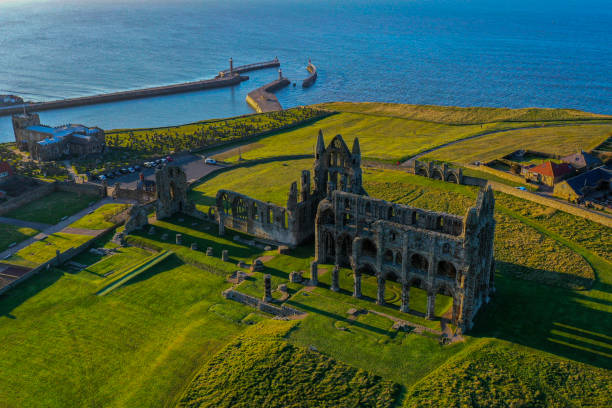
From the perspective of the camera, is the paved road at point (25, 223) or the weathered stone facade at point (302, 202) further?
the paved road at point (25, 223)

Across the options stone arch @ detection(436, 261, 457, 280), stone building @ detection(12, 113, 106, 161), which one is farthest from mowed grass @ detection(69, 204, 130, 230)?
stone arch @ detection(436, 261, 457, 280)

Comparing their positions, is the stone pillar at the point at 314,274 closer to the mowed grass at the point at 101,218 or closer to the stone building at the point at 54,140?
the mowed grass at the point at 101,218

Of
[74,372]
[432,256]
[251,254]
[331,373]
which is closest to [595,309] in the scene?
[432,256]

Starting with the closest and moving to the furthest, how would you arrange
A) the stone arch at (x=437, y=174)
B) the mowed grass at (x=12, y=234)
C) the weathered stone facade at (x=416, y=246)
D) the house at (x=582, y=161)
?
the weathered stone facade at (x=416, y=246), the mowed grass at (x=12, y=234), the stone arch at (x=437, y=174), the house at (x=582, y=161)

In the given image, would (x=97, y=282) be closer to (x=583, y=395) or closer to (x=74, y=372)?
(x=74, y=372)

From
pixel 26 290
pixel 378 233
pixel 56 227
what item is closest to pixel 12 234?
pixel 56 227

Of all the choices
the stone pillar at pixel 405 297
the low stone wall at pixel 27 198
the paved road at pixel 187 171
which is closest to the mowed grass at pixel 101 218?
the paved road at pixel 187 171

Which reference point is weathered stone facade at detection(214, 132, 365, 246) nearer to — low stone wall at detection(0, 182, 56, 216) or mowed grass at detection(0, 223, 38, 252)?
mowed grass at detection(0, 223, 38, 252)
